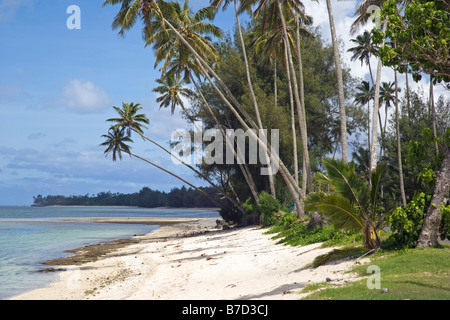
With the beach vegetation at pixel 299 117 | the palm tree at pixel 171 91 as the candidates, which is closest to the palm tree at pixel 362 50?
the beach vegetation at pixel 299 117

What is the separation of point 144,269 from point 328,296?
10070 mm

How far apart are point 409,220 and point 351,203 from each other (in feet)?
4.49

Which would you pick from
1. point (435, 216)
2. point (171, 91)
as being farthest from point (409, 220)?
point (171, 91)

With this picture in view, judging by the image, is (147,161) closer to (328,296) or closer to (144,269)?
(144,269)

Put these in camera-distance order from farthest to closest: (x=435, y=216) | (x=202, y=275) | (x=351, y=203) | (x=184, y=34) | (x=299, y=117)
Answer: (x=184, y=34) < (x=299, y=117) < (x=202, y=275) < (x=351, y=203) < (x=435, y=216)

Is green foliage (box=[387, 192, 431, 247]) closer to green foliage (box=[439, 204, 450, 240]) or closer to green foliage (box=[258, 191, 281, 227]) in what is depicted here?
green foliage (box=[439, 204, 450, 240])

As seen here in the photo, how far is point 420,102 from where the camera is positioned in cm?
3969

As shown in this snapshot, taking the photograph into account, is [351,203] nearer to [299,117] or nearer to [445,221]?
[445,221]

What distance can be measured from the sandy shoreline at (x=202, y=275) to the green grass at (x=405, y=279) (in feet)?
2.00

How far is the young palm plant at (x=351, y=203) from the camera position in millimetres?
10680

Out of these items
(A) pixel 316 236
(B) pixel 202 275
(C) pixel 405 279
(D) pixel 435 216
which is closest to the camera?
(C) pixel 405 279

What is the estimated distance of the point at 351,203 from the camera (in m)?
10.8
